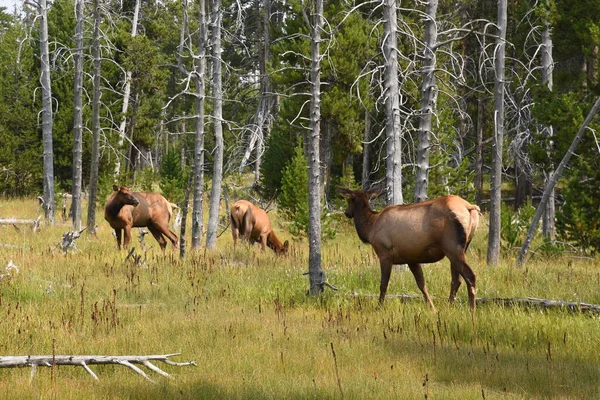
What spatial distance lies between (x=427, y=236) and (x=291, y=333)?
262 centimetres

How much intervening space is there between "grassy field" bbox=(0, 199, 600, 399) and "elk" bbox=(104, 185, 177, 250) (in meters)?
3.29

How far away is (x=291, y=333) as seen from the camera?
287 inches

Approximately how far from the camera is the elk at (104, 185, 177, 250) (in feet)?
49.7

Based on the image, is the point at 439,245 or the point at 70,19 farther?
the point at 70,19

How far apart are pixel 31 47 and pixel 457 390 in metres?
29.3

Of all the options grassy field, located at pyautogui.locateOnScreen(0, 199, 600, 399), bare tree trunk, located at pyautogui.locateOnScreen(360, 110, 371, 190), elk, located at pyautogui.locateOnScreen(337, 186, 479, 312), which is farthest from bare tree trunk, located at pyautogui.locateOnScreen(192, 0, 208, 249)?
bare tree trunk, located at pyautogui.locateOnScreen(360, 110, 371, 190)

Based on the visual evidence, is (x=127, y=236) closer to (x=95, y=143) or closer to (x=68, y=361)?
(x=95, y=143)

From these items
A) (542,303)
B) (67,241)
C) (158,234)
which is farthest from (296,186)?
(542,303)

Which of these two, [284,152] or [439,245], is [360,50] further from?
[439,245]

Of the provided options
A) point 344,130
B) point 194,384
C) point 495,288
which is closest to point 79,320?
point 194,384

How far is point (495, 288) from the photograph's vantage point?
32.8ft

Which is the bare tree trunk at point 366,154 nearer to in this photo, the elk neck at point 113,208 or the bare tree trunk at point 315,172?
the elk neck at point 113,208

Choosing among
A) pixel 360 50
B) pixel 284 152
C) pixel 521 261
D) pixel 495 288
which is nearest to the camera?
pixel 495 288

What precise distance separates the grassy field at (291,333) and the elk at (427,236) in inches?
19.0
